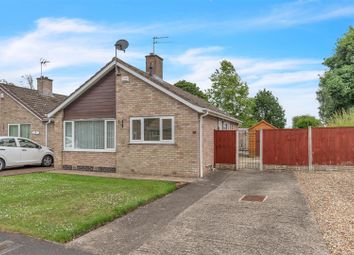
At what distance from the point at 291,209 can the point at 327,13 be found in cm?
1048

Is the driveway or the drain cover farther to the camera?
the drain cover

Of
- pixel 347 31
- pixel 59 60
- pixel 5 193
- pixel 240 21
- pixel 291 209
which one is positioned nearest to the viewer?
pixel 291 209

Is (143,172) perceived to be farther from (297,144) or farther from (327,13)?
(327,13)

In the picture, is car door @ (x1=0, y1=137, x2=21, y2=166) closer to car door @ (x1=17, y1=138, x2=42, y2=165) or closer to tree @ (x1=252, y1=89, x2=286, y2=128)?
car door @ (x1=17, y1=138, x2=42, y2=165)

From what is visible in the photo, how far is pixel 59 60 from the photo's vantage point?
2586 cm

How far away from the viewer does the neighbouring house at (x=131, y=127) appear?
13.4m

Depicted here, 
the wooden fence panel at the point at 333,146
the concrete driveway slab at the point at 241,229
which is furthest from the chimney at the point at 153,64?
the concrete driveway slab at the point at 241,229

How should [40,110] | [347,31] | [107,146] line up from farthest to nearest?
[347,31] → [40,110] → [107,146]

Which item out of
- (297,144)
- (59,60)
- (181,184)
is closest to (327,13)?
(297,144)

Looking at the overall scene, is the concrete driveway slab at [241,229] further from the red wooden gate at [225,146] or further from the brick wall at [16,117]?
the brick wall at [16,117]

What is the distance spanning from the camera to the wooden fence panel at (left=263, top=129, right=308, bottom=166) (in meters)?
15.1

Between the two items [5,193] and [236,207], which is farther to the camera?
[5,193]

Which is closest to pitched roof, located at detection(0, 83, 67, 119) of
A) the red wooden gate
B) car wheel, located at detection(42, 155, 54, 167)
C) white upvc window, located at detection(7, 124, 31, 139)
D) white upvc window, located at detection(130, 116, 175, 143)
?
white upvc window, located at detection(7, 124, 31, 139)

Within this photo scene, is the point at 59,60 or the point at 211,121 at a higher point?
the point at 59,60
